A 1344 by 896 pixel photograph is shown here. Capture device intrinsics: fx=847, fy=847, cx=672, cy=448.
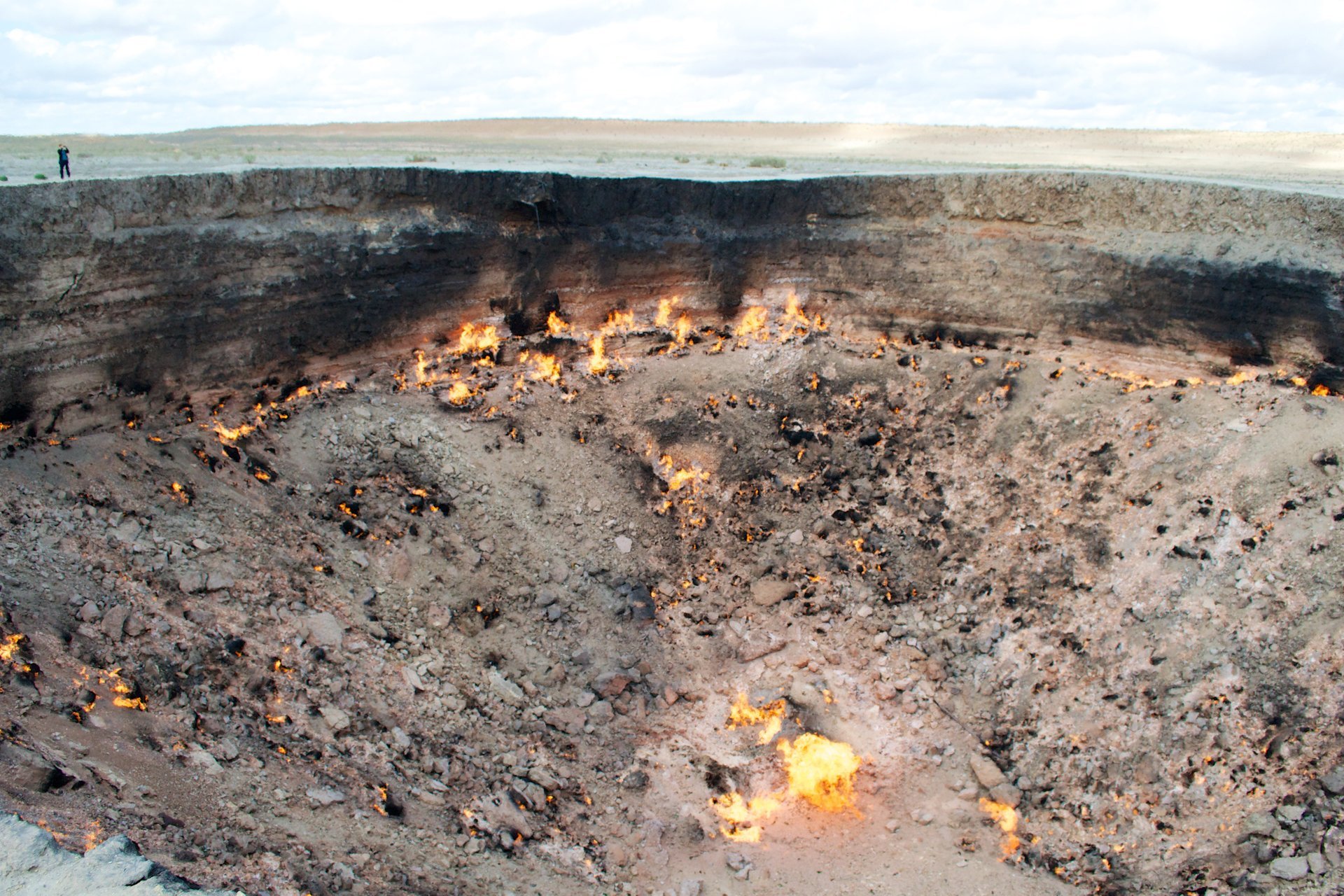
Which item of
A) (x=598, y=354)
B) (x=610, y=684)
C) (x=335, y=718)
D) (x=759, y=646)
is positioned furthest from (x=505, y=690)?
(x=598, y=354)

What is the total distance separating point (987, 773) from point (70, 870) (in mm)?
10010

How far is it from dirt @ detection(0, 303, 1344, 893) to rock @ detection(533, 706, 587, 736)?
0.05m

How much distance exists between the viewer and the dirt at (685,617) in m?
8.95

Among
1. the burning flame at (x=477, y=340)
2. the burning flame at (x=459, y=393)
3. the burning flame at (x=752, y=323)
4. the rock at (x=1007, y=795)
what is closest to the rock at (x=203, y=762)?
the burning flame at (x=459, y=393)

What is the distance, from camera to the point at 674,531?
47.2 feet

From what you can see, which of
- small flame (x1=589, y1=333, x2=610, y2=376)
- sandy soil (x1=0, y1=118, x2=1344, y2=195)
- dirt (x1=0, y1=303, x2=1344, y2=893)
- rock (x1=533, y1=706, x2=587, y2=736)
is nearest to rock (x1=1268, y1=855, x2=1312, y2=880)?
dirt (x1=0, y1=303, x2=1344, y2=893)

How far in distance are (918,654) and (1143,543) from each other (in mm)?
3572

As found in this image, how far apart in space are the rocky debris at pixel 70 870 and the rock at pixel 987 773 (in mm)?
9073

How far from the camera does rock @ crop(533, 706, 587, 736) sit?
11.4 m

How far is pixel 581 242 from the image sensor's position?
1578 centimetres

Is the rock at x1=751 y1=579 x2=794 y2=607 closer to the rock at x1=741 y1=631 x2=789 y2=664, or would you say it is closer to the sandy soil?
the rock at x1=741 y1=631 x2=789 y2=664

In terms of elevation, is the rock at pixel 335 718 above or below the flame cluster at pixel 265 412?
below

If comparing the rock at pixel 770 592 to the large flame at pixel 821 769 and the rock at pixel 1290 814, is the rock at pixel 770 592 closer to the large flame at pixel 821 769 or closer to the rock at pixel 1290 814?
the large flame at pixel 821 769

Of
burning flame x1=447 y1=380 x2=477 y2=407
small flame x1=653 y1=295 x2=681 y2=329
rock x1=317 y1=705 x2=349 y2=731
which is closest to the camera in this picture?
rock x1=317 y1=705 x2=349 y2=731
